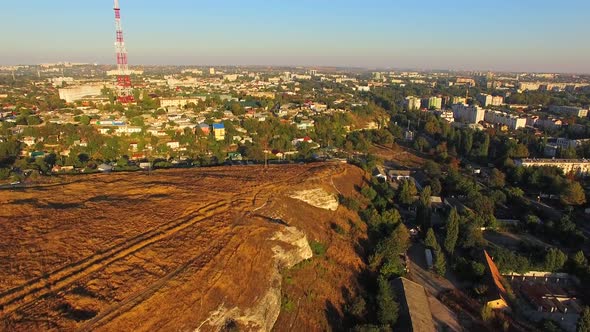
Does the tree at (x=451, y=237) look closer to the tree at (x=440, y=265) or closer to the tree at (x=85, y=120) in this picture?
the tree at (x=440, y=265)

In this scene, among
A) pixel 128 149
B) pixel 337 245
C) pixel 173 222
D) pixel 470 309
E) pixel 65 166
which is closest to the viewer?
pixel 173 222

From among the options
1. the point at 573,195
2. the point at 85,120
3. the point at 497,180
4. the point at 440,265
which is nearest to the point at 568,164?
the point at 497,180

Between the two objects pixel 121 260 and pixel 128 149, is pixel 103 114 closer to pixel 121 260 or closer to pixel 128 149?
pixel 128 149

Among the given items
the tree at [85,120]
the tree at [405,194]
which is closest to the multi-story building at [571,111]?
the tree at [405,194]

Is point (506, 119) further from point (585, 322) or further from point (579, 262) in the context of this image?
point (585, 322)

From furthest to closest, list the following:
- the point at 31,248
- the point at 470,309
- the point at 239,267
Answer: the point at 470,309 → the point at 239,267 → the point at 31,248

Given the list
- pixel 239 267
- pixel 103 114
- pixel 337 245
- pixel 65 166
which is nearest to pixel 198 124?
pixel 103 114
